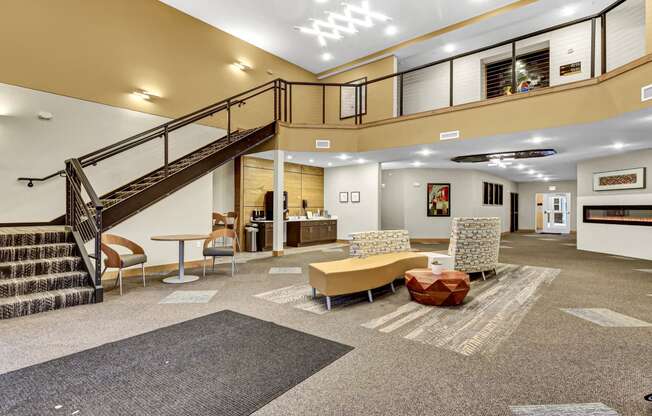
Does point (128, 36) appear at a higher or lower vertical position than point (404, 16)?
lower

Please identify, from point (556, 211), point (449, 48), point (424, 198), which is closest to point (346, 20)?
point (449, 48)

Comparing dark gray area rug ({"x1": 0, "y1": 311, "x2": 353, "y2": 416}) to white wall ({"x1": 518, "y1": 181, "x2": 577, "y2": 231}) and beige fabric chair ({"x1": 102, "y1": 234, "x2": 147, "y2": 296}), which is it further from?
white wall ({"x1": 518, "y1": 181, "x2": 577, "y2": 231})

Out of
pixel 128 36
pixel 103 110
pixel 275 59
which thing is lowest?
pixel 103 110

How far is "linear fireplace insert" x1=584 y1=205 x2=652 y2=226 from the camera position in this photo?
798 centimetres

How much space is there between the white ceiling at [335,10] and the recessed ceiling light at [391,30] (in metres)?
0.09

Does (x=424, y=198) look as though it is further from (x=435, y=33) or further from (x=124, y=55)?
(x=124, y=55)

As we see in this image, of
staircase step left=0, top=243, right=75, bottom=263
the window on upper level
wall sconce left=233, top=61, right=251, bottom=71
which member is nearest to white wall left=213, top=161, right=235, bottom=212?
wall sconce left=233, top=61, right=251, bottom=71

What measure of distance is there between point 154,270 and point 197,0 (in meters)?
6.37

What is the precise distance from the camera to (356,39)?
31.9 feet

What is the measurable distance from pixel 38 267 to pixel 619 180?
12829 millimetres

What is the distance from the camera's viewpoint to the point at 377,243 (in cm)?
556

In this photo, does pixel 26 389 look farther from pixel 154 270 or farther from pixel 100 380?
pixel 154 270

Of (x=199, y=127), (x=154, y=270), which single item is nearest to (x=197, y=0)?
(x=199, y=127)

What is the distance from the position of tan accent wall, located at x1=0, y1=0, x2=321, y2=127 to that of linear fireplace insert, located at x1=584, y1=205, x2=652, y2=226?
412 inches
